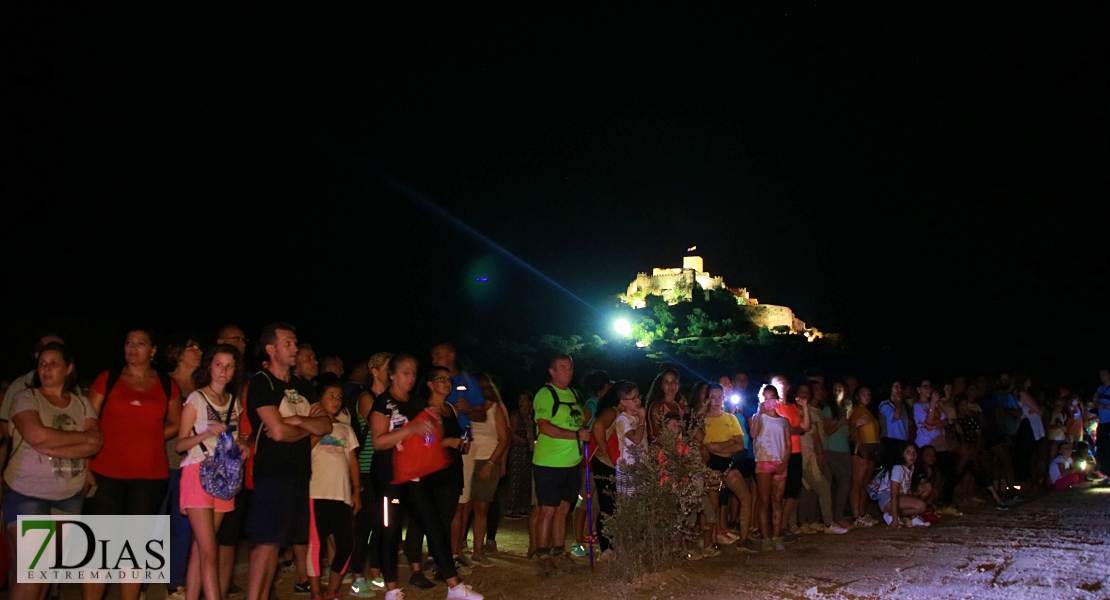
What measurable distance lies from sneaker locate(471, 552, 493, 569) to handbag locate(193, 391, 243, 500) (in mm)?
2601

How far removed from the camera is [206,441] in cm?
457

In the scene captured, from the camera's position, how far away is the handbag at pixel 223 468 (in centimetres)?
453

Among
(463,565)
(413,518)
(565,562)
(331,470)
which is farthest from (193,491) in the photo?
(565,562)

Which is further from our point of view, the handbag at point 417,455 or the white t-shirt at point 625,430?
the white t-shirt at point 625,430

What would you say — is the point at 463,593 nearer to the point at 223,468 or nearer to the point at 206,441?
the point at 223,468

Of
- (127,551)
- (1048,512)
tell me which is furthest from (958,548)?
(127,551)

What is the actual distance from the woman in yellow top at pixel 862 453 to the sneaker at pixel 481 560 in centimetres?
420

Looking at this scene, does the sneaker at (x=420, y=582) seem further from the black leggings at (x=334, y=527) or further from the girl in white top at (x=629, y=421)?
the girl in white top at (x=629, y=421)

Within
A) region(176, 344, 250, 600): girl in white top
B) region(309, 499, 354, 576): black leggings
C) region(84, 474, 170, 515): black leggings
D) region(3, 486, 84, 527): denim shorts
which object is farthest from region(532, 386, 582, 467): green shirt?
region(3, 486, 84, 527): denim shorts

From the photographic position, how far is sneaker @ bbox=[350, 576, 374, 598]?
5875 mm

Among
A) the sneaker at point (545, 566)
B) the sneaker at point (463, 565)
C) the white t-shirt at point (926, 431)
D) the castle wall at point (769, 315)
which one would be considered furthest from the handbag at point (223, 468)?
the castle wall at point (769, 315)

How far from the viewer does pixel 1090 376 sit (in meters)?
35.2

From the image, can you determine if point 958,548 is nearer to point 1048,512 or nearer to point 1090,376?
point 1048,512

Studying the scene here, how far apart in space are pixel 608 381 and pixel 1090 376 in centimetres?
3483
